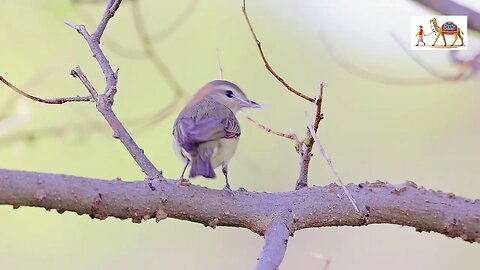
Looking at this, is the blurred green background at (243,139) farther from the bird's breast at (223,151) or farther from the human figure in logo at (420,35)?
the bird's breast at (223,151)

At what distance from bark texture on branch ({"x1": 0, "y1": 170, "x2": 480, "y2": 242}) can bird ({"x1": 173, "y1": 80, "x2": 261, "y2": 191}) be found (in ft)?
1.38

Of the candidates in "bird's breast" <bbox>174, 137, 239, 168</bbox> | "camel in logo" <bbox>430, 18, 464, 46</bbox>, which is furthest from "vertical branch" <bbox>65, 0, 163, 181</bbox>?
"camel in logo" <bbox>430, 18, 464, 46</bbox>

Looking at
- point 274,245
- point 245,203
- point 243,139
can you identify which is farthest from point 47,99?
point 243,139

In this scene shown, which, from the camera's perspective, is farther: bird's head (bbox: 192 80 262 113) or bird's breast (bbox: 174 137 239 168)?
bird's head (bbox: 192 80 262 113)

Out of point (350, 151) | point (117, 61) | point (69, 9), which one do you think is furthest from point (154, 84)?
point (69, 9)

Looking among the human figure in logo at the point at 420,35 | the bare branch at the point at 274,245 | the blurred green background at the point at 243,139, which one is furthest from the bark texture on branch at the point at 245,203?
the blurred green background at the point at 243,139

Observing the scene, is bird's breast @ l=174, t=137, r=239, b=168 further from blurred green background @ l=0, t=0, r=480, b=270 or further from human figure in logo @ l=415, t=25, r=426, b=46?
blurred green background @ l=0, t=0, r=480, b=270

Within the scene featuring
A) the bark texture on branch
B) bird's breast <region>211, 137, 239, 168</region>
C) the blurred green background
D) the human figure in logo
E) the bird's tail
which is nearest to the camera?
the bark texture on branch

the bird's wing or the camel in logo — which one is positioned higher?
the camel in logo

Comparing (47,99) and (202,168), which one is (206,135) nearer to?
(202,168)

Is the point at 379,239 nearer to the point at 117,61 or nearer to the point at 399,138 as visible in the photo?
the point at 399,138

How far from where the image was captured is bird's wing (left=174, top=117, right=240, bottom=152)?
279 centimetres

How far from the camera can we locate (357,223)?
7.57 ft

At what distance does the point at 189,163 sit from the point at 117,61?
2979 mm
